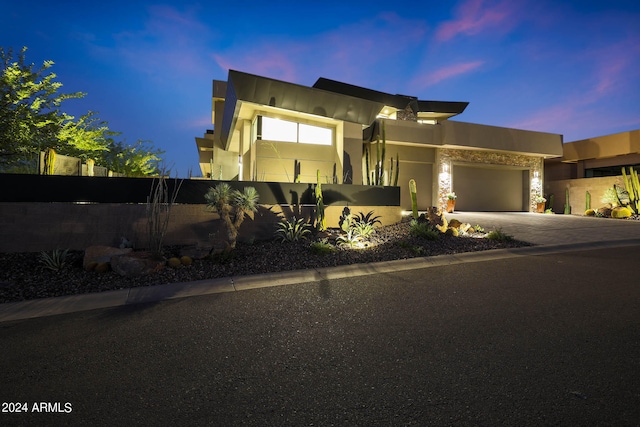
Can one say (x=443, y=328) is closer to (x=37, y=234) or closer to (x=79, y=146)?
(x=37, y=234)

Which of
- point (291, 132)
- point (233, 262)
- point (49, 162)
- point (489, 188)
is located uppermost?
point (291, 132)

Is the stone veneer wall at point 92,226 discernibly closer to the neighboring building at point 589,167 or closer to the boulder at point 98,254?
the boulder at point 98,254

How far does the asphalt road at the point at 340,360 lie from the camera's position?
201 cm

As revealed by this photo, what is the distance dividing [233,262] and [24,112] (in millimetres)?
11670

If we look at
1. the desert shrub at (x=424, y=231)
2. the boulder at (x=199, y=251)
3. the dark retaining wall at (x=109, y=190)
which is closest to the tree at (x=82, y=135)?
the dark retaining wall at (x=109, y=190)

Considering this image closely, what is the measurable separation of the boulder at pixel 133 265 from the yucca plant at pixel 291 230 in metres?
2.98

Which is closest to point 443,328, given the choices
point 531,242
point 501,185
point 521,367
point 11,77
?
point 521,367

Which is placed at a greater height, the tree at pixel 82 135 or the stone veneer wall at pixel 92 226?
the tree at pixel 82 135

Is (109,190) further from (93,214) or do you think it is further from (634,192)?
(634,192)

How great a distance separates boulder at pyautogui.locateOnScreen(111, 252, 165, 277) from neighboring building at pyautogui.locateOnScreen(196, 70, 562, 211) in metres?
7.08

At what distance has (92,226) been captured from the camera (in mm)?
7031

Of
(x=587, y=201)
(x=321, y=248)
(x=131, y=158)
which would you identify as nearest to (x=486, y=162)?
(x=587, y=201)

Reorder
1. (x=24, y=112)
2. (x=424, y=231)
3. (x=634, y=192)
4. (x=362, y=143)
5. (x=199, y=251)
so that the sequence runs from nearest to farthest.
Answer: (x=199, y=251) < (x=424, y=231) < (x=24, y=112) < (x=362, y=143) < (x=634, y=192)

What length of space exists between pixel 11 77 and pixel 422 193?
18.9 m
